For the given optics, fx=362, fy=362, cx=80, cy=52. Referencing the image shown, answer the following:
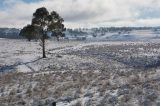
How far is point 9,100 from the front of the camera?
19.8 meters

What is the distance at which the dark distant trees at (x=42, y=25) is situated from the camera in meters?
55.4

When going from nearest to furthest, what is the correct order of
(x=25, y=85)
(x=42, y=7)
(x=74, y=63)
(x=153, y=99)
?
(x=153, y=99), (x=25, y=85), (x=74, y=63), (x=42, y=7)

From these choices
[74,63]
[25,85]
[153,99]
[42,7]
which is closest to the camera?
[153,99]

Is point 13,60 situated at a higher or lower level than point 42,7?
lower

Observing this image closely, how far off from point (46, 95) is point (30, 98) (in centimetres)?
88

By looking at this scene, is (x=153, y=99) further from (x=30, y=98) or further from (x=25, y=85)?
(x=25, y=85)

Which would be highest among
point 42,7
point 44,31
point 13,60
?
point 42,7

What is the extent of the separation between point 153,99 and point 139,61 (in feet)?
107

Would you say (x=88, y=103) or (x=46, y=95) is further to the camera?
(x=46, y=95)

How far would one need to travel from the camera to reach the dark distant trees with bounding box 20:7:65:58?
55406 millimetres

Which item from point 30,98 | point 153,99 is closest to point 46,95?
point 30,98

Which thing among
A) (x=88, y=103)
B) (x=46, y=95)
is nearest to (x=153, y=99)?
(x=88, y=103)

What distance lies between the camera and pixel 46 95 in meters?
19.8

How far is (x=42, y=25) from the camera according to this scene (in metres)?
56.4
